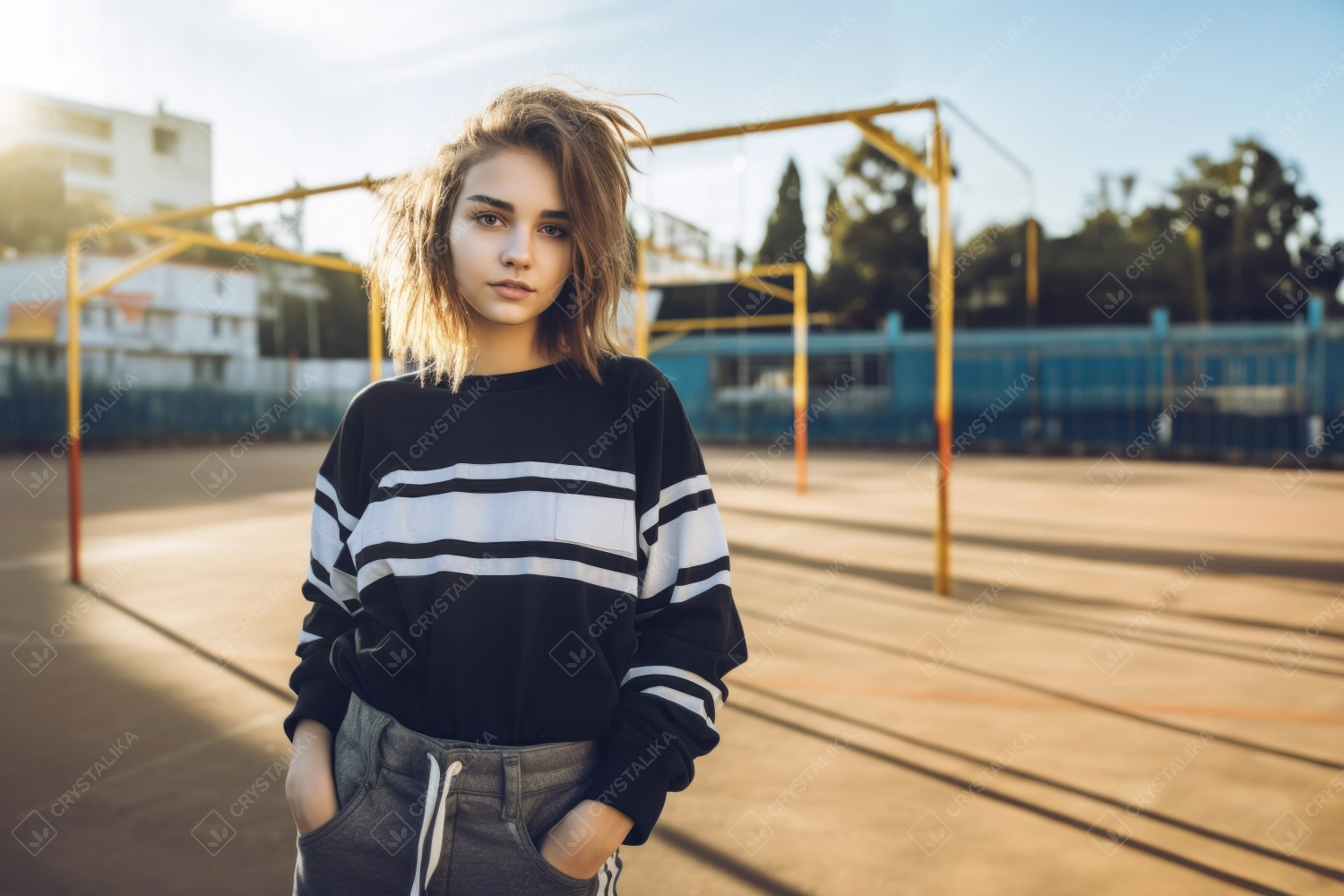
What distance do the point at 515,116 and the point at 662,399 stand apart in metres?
0.35

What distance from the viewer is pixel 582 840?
3.06 ft

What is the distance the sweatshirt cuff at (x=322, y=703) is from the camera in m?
1.07

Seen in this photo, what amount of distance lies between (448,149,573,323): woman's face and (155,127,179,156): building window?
39.7 metres

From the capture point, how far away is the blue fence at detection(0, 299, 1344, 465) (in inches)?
605

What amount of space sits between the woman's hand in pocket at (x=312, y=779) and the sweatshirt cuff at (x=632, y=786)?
30 centimetres

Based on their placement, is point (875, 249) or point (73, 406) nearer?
point (73, 406)

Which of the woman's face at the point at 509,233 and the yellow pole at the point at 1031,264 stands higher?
A: the yellow pole at the point at 1031,264

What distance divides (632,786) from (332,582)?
1.47ft
